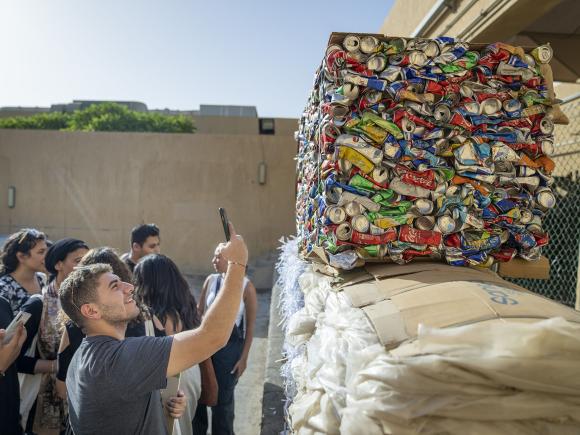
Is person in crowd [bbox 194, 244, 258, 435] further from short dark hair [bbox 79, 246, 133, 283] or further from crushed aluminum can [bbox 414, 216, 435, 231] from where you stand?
crushed aluminum can [bbox 414, 216, 435, 231]

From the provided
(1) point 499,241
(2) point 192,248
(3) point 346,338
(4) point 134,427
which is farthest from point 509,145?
(2) point 192,248

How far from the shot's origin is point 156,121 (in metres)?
20.6

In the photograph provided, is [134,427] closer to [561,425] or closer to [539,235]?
[561,425]

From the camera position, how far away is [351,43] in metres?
1.98

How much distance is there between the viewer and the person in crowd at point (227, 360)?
12.3 ft

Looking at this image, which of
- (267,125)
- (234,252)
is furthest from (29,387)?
(267,125)

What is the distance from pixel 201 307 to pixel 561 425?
3.43 metres

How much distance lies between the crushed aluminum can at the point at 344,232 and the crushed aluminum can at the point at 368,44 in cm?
73

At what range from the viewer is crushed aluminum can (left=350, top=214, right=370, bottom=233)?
2.00 meters

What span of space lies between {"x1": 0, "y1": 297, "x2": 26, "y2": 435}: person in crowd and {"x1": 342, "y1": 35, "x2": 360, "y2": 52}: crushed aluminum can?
234 cm

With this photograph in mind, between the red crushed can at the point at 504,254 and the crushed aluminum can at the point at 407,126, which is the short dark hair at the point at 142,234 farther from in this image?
the red crushed can at the point at 504,254

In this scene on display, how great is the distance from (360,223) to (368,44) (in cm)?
75

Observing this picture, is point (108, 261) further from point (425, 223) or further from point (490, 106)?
point (490, 106)

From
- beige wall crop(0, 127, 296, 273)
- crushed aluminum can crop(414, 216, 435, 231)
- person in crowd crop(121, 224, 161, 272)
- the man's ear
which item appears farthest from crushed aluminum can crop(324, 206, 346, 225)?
beige wall crop(0, 127, 296, 273)
